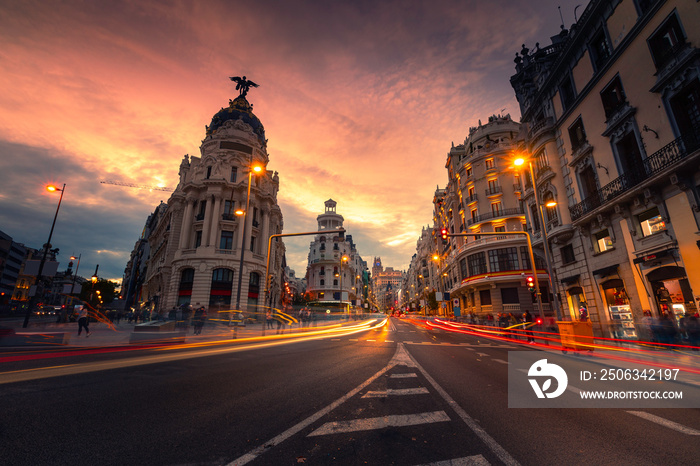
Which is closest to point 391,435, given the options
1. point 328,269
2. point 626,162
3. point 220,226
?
point 626,162

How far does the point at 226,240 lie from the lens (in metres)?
38.2

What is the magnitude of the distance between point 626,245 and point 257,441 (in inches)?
819

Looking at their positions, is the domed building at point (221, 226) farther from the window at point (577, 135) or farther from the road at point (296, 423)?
the window at point (577, 135)

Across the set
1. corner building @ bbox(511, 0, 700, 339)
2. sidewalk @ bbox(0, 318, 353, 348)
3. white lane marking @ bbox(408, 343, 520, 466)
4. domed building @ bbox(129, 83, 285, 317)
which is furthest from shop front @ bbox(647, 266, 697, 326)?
domed building @ bbox(129, 83, 285, 317)

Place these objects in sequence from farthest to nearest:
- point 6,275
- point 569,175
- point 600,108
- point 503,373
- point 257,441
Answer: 1. point 6,275
2. point 569,175
3. point 600,108
4. point 503,373
5. point 257,441

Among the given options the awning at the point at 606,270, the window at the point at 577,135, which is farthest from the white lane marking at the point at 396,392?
the window at the point at 577,135

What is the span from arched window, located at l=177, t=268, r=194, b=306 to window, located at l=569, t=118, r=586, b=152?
39886 mm

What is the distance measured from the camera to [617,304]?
1672cm

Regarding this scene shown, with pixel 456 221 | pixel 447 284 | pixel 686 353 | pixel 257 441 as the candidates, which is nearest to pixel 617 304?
pixel 686 353

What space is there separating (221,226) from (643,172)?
130 ft

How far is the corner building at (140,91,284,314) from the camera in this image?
35312 mm

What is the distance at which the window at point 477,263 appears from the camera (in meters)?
36.1

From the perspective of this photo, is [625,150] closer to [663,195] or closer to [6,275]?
[663,195]

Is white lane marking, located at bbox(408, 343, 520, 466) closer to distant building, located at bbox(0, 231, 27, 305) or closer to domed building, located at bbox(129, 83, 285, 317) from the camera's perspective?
domed building, located at bbox(129, 83, 285, 317)
